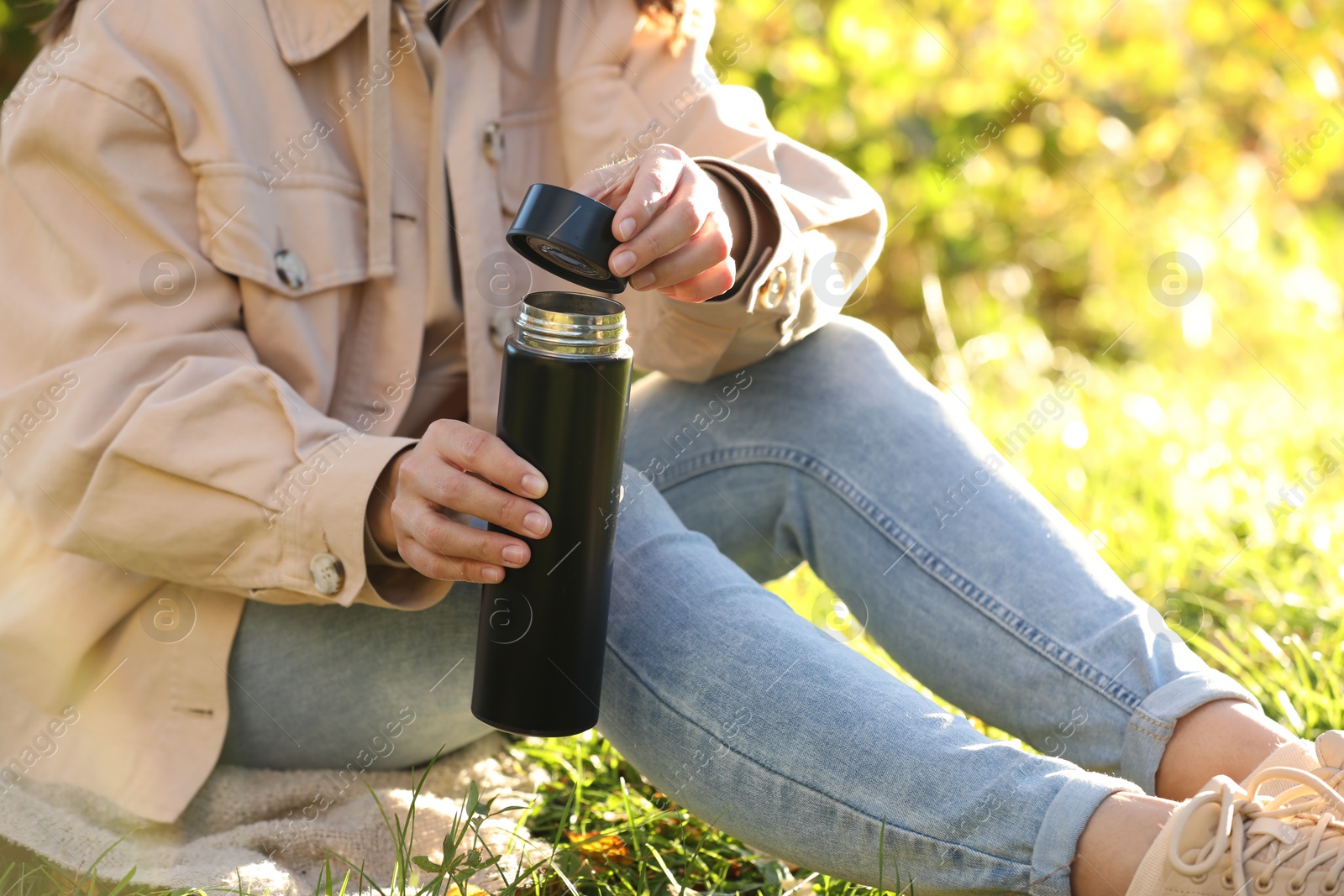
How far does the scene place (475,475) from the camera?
1.18m

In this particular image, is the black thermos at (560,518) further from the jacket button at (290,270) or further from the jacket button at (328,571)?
the jacket button at (290,270)

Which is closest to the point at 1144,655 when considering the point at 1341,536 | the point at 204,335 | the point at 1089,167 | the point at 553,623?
the point at 553,623

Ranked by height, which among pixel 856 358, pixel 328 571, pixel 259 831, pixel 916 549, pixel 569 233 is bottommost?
pixel 259 831

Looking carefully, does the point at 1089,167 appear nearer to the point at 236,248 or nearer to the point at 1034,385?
the point at 1034,385

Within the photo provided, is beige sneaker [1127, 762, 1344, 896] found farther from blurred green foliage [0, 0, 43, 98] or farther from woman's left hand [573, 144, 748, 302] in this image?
blurred green foliage [0, 0, 43, 98]

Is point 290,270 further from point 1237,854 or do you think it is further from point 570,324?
point 1237,854

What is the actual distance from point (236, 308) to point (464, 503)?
469 mm

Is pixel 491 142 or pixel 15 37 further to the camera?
pixel 15 37

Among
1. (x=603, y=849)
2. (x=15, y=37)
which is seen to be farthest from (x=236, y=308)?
(x=15, y=37)

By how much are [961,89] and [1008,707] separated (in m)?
2.86

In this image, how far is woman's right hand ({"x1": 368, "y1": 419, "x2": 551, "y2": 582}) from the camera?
1.15 meters

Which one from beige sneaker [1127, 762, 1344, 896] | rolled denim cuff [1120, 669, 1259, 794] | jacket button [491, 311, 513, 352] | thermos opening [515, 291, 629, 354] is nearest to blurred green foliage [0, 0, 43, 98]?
jacket button [491, 311, 513, 352]

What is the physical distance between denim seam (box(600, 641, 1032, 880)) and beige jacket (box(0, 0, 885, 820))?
→ 0.83 feet

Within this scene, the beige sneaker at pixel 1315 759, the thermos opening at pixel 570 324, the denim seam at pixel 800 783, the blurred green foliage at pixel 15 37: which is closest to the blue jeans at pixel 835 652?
the denim seam at pixel 800 783
